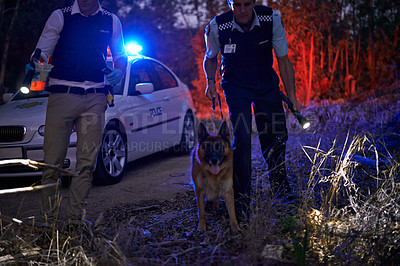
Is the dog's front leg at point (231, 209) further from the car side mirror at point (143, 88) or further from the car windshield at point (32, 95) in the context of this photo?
the car windshield at point (32, 95)

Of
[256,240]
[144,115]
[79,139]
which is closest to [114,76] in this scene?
[79,139]

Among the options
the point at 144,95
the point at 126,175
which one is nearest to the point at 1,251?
the point at 126,175

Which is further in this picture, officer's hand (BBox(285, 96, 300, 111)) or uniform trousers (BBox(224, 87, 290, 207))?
officer's hand (BBox(285, 96, 300, 111))

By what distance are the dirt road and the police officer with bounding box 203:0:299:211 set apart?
5.37ft

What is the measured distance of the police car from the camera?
5.53 meters

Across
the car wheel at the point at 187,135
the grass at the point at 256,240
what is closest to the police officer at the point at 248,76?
the grass at the point at 256,240

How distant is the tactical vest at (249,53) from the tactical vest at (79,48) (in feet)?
3.67

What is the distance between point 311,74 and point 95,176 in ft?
24.1

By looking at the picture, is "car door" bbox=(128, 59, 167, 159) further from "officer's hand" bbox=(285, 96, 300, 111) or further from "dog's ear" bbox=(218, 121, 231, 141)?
"officer's hand" bbox=(285, 96, 300, 111)

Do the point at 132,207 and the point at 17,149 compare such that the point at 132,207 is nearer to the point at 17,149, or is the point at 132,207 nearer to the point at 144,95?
the point at 17,149

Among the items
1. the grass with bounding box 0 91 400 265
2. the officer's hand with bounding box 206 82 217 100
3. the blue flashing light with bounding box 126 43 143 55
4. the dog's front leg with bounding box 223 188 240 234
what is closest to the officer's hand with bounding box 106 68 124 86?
the officer's hand with bounding box 206 82 217 100

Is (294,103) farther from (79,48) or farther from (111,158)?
(111,158)

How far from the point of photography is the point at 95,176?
5852 mm

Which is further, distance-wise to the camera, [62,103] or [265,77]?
[265,77]
